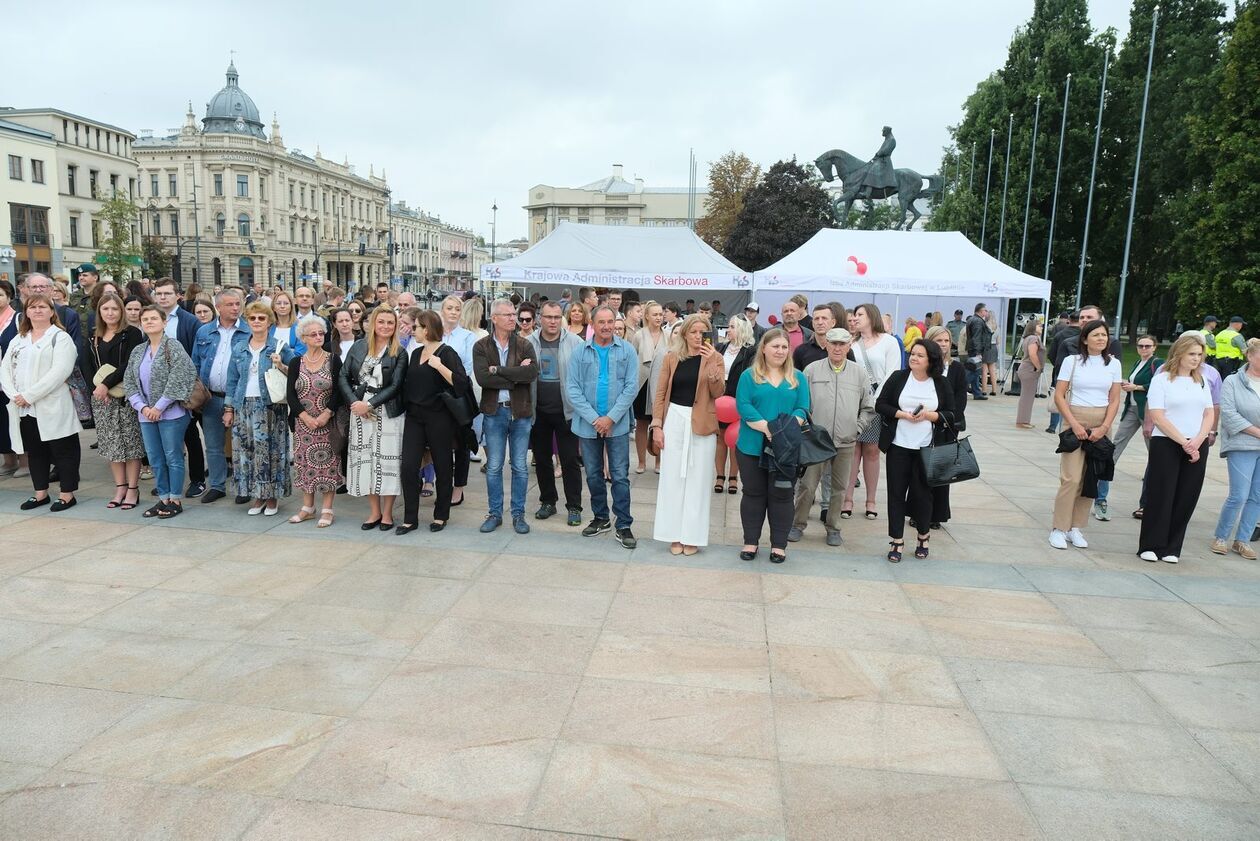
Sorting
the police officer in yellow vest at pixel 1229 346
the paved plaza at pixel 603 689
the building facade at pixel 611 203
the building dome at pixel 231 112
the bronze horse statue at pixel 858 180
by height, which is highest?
the building dome at pixel 231 112

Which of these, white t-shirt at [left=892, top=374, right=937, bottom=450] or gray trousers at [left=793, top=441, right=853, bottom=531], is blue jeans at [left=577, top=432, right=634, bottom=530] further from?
white t-shirt at [left=892, top=374, right=937, bottom=450]

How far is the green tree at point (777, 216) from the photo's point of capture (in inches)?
1724

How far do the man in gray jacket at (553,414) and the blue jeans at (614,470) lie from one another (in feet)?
1.43

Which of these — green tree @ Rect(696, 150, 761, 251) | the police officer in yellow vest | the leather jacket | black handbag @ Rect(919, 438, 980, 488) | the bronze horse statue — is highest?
green tree @ Rect(696, 150, 761, 251)

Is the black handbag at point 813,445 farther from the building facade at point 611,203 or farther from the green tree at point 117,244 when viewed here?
the building facade at point 611,203

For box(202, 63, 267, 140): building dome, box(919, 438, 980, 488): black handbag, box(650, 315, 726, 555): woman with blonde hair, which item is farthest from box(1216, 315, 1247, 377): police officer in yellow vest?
box(202, 63, 267, 140): building dome

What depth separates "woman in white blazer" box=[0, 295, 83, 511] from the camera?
6676 mm

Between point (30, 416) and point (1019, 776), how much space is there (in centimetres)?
766

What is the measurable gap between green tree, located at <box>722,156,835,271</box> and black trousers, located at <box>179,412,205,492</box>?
127 ft

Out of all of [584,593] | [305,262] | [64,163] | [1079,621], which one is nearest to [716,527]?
[584,593]

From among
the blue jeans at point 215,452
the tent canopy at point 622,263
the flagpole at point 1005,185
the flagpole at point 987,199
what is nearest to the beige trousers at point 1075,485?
the blue jeans at point 215,452

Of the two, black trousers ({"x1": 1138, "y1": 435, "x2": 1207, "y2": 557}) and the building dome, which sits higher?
the building dome

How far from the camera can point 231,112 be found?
9719cm

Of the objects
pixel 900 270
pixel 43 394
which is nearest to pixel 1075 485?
pixel 43 394
